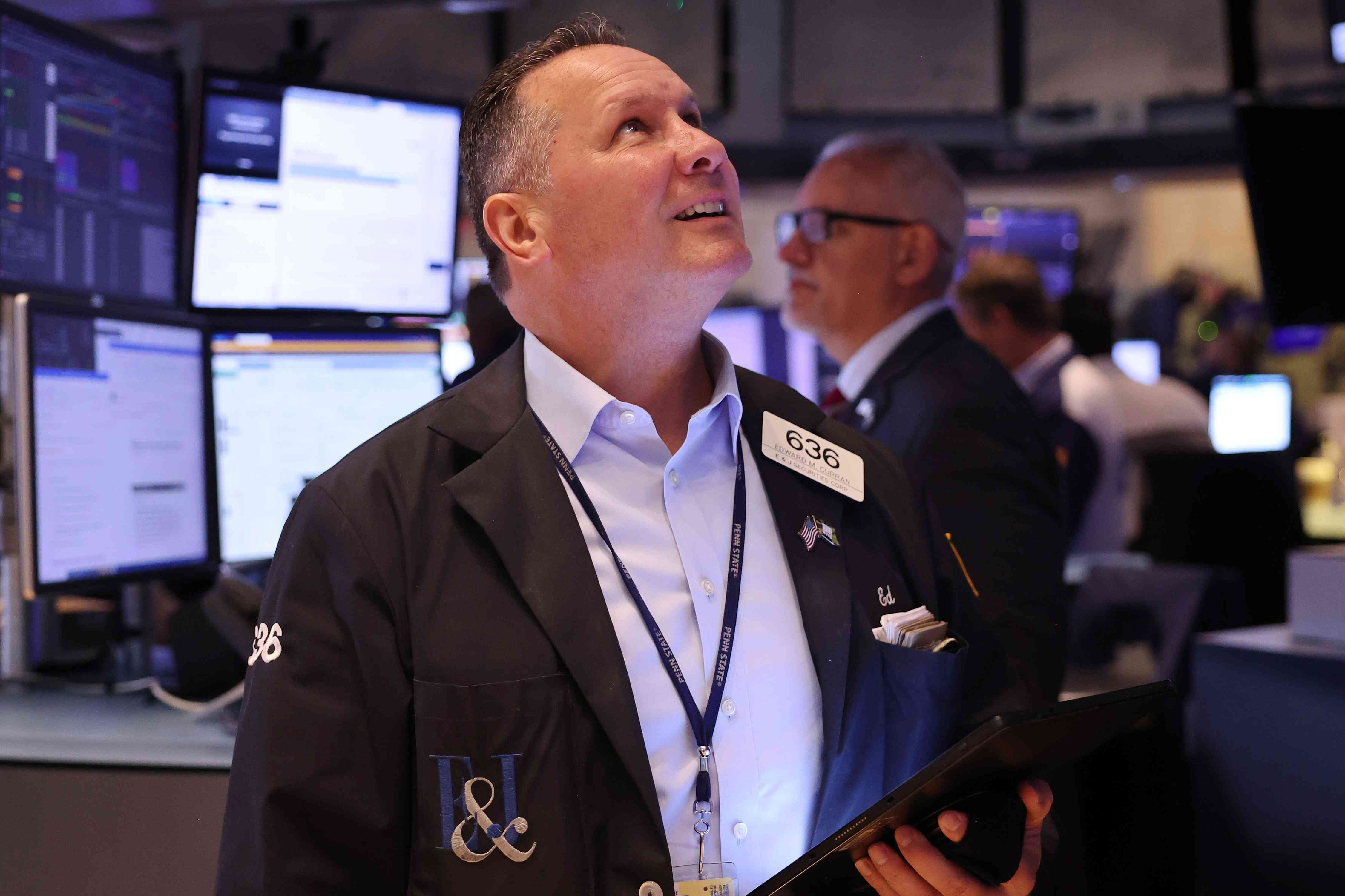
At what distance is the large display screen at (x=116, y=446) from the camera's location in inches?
69.2

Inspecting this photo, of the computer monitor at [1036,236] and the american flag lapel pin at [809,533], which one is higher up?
the computer monitor at [1036,236]

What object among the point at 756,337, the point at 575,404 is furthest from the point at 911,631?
the point at 756,337

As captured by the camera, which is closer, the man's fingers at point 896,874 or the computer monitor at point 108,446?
the man's fingers at point 896,874

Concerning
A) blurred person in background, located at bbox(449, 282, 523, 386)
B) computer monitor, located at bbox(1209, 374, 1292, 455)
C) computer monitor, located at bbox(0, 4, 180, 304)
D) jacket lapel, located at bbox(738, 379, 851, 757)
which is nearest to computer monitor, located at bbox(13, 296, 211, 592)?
computer monitor, located at bbox(0, 4, 180, 304)

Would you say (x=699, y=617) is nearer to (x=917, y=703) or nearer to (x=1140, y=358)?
(x=917, y=703)

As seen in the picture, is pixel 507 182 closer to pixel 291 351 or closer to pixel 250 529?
pixel 291 351

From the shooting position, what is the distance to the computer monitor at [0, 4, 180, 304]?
6.01 ft

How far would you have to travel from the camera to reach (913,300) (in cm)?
245

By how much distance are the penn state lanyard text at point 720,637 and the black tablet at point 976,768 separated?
0.12 meters

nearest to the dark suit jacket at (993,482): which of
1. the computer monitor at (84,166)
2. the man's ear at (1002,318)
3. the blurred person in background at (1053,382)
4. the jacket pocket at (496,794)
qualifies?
the jacket pocket at (496,794)

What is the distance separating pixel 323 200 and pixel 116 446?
61cm

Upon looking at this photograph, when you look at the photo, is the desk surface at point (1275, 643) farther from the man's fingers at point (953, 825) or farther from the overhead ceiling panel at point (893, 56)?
the overhead ceiling panel at point (893, 56)

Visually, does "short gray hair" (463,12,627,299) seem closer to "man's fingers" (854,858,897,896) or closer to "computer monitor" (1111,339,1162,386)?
"man's fingers" (854,858,897,896)

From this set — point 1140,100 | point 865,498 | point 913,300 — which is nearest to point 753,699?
point 865,498
